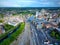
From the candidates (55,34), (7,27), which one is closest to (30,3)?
(7,27)

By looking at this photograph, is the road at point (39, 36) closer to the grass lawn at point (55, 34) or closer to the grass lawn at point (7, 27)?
the grass lawn at point (55, 34)

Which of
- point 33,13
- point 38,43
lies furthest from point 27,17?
point 38,43

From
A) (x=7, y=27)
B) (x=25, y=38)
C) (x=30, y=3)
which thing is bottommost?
(x=25, y=38)

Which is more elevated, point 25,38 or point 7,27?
point 7,27

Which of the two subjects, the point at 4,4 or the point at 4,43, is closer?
the point at 4,43

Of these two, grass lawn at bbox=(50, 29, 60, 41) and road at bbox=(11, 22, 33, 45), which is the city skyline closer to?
road at bbox=(11, 22, 33, 45)

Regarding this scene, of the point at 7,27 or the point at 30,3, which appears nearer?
the point at 7,27

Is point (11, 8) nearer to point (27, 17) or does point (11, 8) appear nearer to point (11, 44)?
point (27, 17)

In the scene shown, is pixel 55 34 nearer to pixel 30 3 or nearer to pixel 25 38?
pixel 25 38

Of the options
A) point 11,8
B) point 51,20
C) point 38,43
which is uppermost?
point 11,8

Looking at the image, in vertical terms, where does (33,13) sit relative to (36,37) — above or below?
above

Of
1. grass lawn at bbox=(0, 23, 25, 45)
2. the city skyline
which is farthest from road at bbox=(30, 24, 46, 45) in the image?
the city skyline
